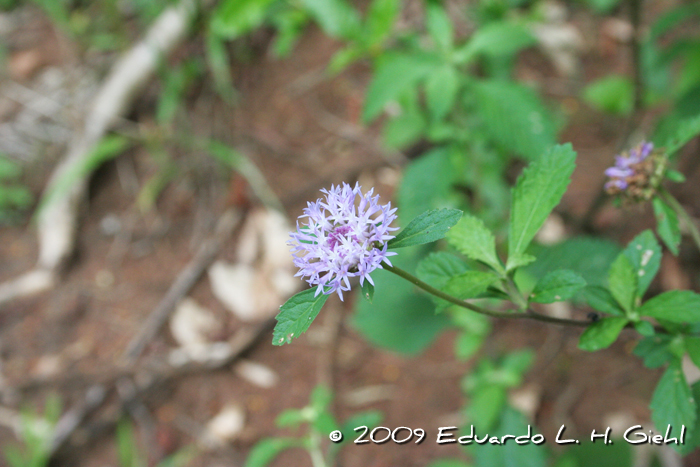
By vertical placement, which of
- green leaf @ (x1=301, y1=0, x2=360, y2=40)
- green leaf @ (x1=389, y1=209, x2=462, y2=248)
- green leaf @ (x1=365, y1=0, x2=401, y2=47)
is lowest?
green leaf @ (x1=389, y1=209, x2=462, y2=248)

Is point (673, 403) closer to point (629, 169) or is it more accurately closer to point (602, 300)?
point (602, 300)

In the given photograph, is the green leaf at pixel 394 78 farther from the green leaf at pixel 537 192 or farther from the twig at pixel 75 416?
the twig at pixel 75 416

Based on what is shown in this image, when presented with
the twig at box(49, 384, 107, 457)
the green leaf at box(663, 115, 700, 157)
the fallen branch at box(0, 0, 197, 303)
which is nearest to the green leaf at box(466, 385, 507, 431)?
the green leaf at box(663, 115, 700, 157)

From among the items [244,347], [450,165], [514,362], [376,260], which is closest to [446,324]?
[514,362]

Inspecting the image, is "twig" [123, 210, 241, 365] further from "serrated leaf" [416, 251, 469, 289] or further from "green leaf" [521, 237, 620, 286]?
"serrated leaf" [416, 251, 469, 289]

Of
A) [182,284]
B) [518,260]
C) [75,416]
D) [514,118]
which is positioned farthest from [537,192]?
[75,416]
